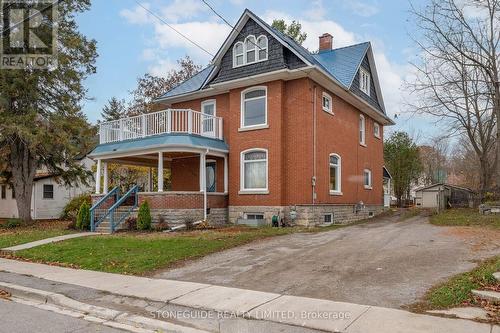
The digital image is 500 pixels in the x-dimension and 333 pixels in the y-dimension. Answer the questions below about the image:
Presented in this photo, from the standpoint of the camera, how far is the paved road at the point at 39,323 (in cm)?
593

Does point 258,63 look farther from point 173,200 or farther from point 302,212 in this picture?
point 173,200

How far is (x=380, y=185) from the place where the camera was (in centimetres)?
2748

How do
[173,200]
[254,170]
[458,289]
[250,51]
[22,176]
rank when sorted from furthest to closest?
[22,176]
[250,51]
[254,170]
[173,200]
[458,289]

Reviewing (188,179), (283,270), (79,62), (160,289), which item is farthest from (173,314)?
(79,62)

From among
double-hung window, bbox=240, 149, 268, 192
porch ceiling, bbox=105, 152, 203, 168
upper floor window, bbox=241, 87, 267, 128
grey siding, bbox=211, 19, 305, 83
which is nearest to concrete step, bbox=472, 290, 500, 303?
double-hung window, bbox=240, 149, 268, 192

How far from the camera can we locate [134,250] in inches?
473

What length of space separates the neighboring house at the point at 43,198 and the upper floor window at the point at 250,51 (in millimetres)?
16832

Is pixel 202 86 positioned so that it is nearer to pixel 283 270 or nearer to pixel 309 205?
pixel 309 205

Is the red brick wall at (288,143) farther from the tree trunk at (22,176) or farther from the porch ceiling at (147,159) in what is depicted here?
the tree trunk at (22,176)

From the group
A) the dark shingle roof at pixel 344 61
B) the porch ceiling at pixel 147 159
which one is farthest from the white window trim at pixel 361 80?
the porch ceiling at pixel 147 159

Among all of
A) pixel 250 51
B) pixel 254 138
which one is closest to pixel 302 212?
pixel 254 138

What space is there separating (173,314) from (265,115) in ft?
42.8

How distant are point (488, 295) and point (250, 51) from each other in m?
15.1

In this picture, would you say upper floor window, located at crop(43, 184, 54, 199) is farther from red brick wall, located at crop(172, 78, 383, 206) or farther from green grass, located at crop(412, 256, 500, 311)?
green grass, located at crop(412, 256, 500, 311)
